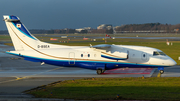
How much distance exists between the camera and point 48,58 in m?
24.6

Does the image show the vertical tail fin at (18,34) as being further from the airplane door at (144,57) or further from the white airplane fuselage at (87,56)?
the airplane door at (144,57)

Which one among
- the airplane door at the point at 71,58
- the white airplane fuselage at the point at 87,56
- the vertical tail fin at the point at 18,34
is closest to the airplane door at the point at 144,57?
the white airplane fuselage at the point at 87,56

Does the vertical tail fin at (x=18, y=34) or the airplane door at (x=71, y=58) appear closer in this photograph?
the airplane door at (x=71, y=58)

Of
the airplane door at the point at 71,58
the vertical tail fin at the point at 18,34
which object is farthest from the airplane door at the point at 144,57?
the vertical tail fin at the point at 18,34

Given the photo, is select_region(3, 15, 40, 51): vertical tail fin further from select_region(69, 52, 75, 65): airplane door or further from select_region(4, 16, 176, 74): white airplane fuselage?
select_region(69, 52, 75, 65): airplane door

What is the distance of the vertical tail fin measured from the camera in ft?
81.1

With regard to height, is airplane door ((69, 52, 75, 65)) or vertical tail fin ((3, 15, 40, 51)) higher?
vertical tail fin ((3, 15, 40, 51))

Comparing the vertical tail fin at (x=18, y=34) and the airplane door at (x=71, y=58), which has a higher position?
the vertical tail fin at (x=18, y=34)

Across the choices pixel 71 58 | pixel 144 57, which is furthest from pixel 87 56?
pixel 144 57

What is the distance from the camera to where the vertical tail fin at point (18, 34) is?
2472 cm

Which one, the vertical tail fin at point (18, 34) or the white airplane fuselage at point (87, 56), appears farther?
the vertical tail fin at point (18, 34)

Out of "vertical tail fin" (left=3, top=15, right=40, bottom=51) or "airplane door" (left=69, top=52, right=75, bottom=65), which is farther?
"vertical tail fin" (left=3, top=15, right=40, bottom=51)

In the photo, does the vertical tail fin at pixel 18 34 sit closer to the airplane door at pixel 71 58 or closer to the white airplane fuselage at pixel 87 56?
the white airplane fuselage at pixel 87 56

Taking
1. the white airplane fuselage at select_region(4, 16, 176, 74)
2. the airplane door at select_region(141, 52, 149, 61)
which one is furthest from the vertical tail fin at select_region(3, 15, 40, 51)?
the airplane door at select_region(141, 52, 149, 61)
